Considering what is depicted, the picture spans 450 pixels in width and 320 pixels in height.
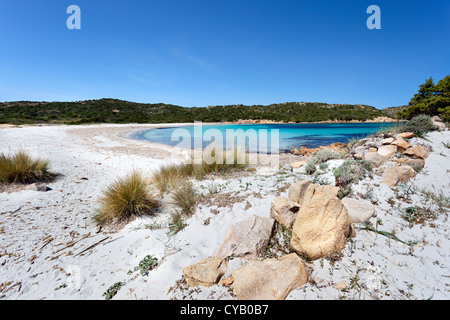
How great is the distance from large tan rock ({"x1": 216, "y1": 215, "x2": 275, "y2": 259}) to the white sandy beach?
A: 0.15 m

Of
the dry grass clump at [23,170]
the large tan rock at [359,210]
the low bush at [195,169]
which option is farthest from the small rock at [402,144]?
the dry grass clump at [23,170]

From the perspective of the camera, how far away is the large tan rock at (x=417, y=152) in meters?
4.09

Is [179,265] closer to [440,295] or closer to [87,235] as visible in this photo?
[87,235]

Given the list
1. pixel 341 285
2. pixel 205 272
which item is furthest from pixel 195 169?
pixel 341 285

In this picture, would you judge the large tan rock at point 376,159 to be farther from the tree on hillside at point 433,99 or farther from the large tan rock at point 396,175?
the tree on hillside at point 433,99

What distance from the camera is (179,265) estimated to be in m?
2.25

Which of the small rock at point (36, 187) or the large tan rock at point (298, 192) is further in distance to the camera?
the small rock at point (36, 187)

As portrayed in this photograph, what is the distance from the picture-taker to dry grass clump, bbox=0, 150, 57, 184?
4.81m

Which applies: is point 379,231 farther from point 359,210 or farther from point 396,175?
point 396,175

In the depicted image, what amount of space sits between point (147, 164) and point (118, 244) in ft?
16.7

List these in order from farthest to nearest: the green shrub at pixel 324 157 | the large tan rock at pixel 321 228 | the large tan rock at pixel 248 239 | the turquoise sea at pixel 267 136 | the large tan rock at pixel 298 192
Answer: the turquoise sea at pixel 267 136 → the green shrub at pixel 324 157 → the large tan rock at pixel 298 192 → the large tan rock at pixel 248 239 → the large tan rock at pixel 321 228

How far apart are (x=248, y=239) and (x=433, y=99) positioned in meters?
27.4

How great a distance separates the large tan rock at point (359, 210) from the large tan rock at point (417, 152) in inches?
103

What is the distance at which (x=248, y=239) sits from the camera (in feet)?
7.67
